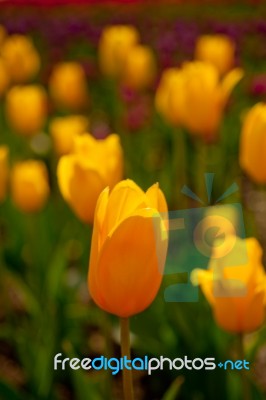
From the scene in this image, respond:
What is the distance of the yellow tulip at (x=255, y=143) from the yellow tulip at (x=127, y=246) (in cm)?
33

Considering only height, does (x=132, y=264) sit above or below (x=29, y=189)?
above

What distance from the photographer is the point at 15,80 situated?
215cm

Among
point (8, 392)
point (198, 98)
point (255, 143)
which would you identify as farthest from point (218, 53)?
point (8, 392)

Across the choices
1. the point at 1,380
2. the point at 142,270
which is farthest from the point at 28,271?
the point at 142,270

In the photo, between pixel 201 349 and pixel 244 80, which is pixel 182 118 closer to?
pixel 201 349

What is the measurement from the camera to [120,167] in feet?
2.68

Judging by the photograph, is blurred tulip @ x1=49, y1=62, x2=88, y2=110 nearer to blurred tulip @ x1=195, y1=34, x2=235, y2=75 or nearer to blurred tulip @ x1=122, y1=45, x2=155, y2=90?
blurred tulip @ x1=122, y1=45, x2=155, y2=90

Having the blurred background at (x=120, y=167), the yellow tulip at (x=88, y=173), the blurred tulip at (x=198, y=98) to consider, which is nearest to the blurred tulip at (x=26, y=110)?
the blurred background at (x=120, y=167)

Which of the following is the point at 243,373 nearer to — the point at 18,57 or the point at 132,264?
the point at 132,264

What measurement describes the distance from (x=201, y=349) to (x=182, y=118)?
379 mm

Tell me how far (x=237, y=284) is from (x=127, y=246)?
6.9 inches

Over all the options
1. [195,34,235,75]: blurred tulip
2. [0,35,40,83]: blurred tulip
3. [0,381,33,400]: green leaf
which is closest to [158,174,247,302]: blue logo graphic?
[0,381,33,400]: green leaf

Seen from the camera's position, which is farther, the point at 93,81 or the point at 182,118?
the point at 93,81

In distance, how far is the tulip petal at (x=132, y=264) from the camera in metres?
0.49
